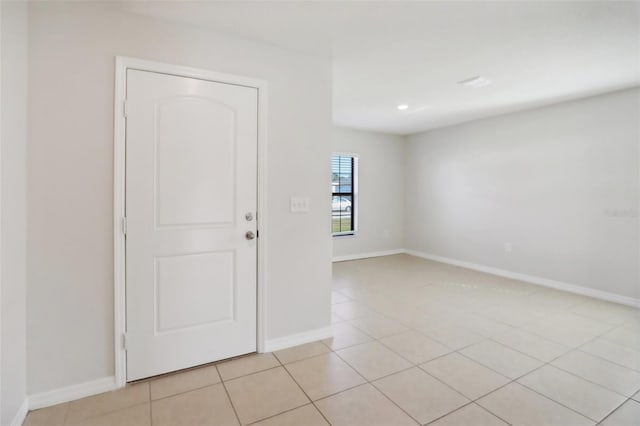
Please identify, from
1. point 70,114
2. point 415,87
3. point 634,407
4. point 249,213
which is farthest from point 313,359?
point 415,87

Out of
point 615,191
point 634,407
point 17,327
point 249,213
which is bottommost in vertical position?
point 634,407

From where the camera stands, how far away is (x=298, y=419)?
1.75 meters

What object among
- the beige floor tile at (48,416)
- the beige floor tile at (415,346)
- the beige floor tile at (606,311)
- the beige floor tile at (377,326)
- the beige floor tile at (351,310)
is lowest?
the beige floor tile at (48,416)

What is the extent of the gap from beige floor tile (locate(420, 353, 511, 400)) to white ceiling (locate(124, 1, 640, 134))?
243 cm

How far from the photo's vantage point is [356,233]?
5953mm

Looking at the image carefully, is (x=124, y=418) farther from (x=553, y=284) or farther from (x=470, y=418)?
(x=553, y=284)

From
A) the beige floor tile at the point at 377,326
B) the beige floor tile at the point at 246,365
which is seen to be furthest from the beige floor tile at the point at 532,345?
the beige floor tile at the point at 246,365

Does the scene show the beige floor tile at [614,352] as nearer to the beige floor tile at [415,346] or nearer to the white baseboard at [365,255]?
the beige floor tile at [415,346]

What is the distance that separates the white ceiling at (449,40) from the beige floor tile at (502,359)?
2.44 meters

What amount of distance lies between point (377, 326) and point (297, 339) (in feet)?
2.72

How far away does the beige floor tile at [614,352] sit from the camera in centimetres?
235

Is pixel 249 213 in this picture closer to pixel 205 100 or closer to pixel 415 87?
pixel 205 100

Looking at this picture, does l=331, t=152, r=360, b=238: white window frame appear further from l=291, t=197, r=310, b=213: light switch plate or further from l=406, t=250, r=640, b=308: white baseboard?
l=291, t=197, r=310, b=213: light switch plate

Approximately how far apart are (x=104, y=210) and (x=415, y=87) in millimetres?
3174
